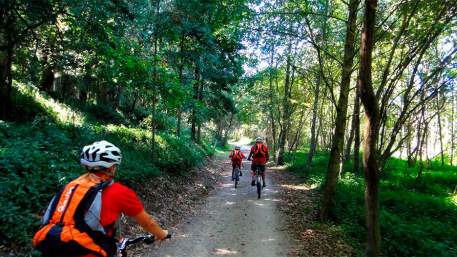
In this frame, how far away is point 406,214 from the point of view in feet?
37.2

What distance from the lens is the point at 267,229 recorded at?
9.55m

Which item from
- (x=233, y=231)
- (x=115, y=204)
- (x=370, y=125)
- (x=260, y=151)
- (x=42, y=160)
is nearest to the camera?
(x=115, y=204)

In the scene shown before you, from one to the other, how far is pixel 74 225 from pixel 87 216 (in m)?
0.11

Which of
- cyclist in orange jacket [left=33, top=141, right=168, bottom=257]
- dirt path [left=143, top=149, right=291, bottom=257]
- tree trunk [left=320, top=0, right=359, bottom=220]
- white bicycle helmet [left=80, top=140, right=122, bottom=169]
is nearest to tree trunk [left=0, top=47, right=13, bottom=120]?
dirt path [left=143, top=149, right=291, bottom=257]

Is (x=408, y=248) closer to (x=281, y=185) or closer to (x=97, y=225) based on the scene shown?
(x=97, y=225)

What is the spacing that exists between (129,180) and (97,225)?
7426 mm

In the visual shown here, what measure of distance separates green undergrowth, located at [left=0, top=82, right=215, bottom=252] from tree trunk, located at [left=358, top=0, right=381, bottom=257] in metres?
5.54

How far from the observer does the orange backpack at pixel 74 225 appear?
8.95 feet

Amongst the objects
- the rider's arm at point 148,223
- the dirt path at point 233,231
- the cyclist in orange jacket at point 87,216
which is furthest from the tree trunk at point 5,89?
the rider's arm at point 148,223

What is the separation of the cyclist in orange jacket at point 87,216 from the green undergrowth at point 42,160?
3.79 meters

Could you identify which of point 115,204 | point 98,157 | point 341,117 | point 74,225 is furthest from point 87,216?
point 341,117

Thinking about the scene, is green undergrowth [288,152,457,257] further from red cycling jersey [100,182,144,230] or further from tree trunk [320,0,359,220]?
red cycling jersey [100,182,144,230]

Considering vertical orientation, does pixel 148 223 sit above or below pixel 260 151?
below

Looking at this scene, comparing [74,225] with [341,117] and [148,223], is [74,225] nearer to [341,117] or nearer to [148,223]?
[148,223]
